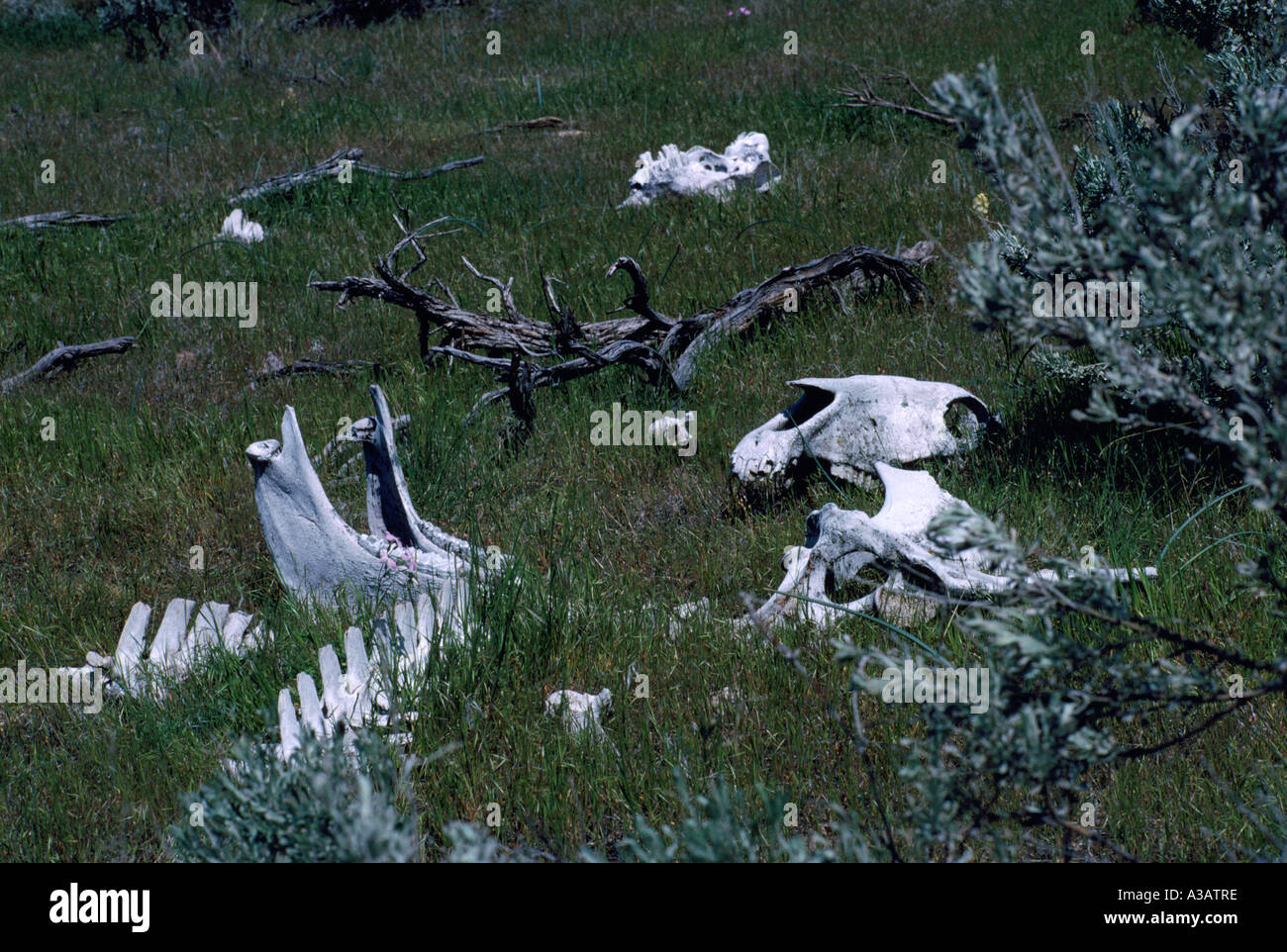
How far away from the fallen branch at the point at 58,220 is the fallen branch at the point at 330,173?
1.11 metres

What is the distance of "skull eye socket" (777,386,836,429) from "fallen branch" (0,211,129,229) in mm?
7271

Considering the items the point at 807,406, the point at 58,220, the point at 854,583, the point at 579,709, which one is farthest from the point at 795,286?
the point at 58,220

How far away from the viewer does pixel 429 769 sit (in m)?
2.94

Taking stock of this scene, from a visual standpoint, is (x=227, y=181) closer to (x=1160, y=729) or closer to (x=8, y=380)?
(x=8, y=380)

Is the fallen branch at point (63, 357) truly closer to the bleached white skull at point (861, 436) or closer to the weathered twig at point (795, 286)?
the weathered twig at point (795, 286)

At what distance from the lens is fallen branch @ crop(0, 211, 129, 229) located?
30.1 feet

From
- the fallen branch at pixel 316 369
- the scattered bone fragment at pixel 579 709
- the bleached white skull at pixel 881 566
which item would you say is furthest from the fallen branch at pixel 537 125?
the scattered bone fragment at pixel 579 709

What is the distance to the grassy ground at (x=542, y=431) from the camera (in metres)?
2.97

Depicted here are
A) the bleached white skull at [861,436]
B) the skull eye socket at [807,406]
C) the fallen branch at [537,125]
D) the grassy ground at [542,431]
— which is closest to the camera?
the grassy ground at [542,431]

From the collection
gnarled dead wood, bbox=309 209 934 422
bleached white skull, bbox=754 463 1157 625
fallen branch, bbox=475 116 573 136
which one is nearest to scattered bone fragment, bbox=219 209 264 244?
gnarled dead wood, bbox=309 209 934 422

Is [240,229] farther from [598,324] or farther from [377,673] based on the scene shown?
[377,673]

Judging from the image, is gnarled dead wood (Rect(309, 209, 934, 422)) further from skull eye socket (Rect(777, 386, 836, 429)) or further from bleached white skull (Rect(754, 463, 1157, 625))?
bleached white skull (Rect(754, 463, 1157, 625))

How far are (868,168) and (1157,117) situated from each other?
4.16 m

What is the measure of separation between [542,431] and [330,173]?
5.72 meters
